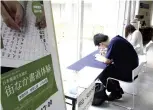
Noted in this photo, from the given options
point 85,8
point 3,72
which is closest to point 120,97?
point 85,8

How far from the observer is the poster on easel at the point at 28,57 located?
0.92 metres

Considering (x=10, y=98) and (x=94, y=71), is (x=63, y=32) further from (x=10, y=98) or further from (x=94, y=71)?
(x=10, y=98)

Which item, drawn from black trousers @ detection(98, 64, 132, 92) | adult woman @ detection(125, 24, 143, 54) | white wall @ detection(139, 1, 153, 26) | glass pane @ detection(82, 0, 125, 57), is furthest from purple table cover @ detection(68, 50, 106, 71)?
white wall @ detection(139, 1, 153, 26)

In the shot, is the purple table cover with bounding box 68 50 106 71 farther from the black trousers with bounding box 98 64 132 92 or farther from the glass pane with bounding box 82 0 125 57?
the glass pane with bounding box 82 0 125 57

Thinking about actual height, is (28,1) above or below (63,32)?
above

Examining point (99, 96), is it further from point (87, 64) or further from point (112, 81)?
point (87, 64)

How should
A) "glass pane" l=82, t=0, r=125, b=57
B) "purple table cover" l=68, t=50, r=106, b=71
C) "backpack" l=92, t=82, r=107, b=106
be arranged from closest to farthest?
"purple table cover" l=68, t=50, r=106, b=71
"backpack" l=92, t=82, r=107, b=106
"glass pane" l=82, t=0, r=125, b=57

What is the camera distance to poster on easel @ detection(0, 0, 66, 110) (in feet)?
3.03

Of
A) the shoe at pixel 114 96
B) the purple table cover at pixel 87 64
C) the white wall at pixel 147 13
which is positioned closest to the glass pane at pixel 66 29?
the purple table cover at pixel 87 64

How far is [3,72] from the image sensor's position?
0.90m

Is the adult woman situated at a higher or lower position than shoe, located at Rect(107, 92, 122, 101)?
higher

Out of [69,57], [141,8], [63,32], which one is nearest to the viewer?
[63,32]

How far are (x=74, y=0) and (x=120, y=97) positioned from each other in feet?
5.53

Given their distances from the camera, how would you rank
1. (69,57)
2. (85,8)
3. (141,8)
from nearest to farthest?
1. (69,57)
2. (85,8)
3. (141,8)
